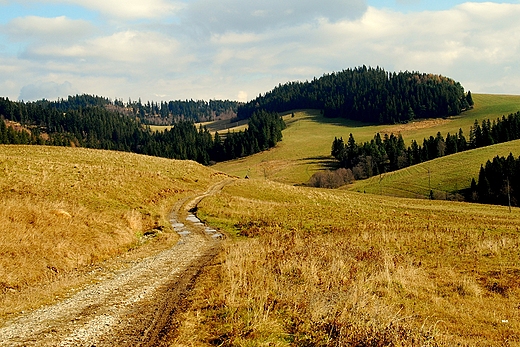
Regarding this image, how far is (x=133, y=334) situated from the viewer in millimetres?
8133

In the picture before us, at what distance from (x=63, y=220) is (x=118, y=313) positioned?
36.5ft

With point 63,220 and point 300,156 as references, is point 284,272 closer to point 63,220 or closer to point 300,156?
point 63,220

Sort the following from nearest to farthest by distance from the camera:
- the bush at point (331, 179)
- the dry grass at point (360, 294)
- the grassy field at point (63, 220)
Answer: the dry grass at point (360, 294)
the grassy field at point (63, 220)
the bush at point (331, 179)

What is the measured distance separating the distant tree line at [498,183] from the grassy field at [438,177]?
4.25 m

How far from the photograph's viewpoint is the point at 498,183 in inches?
3578

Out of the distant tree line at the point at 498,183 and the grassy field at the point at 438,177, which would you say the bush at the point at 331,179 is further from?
the distant tree line at the point at 498,183

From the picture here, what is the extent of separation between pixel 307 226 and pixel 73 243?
680 inches

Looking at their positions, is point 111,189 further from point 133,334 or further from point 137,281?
point 133,334

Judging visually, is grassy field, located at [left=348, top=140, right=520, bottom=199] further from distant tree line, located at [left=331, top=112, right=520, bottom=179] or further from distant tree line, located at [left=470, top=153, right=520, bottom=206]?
distant tree line, located at [left=331, top=112, right=520, bottom=179]

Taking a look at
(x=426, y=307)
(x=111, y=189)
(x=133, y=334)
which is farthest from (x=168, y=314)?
(x=111, y=189)

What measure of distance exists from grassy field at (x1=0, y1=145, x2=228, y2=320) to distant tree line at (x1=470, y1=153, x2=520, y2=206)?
7558 centimetres

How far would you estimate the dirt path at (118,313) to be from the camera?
7.90 metres

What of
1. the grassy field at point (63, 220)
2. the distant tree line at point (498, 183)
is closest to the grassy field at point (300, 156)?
the distant tree line at point (498, 183)

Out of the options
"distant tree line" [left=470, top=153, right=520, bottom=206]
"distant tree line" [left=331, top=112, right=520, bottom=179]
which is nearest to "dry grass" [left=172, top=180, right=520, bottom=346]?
"distant tree line" [left=470, top=153, right=520, bottom=206]
